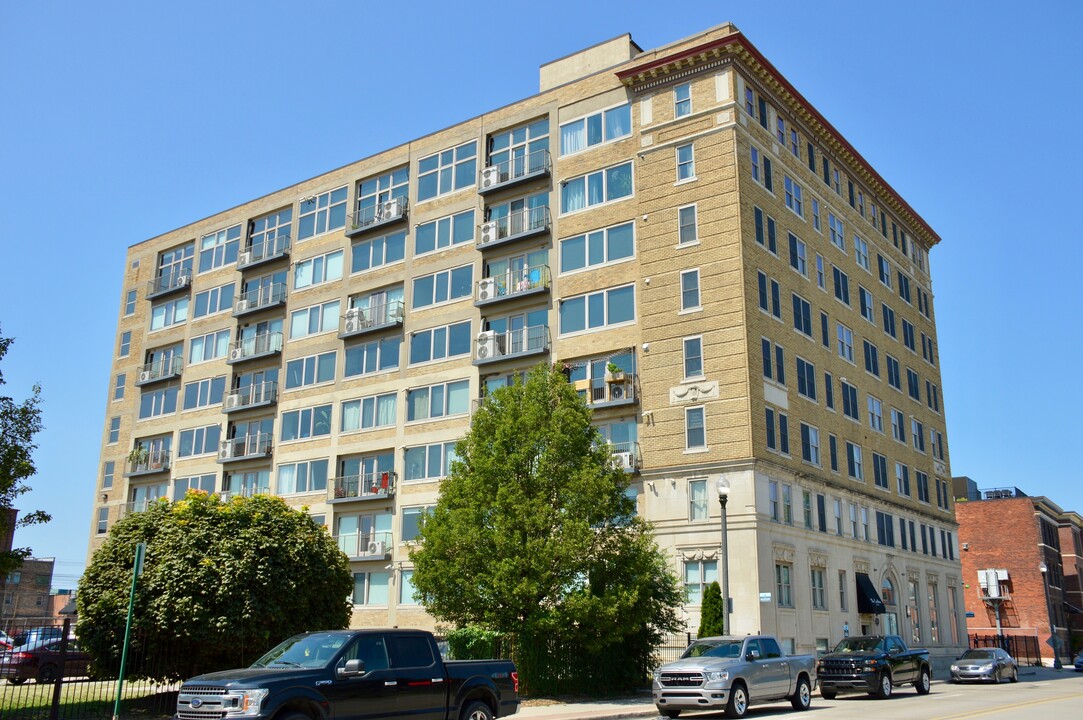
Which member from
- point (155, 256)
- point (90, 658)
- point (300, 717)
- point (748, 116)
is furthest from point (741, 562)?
point (155, 256)

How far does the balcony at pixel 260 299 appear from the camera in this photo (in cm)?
5497

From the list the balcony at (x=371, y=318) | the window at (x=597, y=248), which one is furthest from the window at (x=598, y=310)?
the balcony at (x=371, y=318)

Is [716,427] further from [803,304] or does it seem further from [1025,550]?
[1025,550]

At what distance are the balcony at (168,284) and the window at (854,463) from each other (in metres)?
40.6

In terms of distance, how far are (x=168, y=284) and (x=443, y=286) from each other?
23.8 metres

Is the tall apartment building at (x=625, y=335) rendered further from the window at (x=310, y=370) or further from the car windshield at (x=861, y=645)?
the car windshield at (x=861, y=645)

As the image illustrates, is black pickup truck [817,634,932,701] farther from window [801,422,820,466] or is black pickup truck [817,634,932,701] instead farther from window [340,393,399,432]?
window [340,393,399,432]

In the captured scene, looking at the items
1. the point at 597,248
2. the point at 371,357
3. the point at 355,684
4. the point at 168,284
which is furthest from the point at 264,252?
the point at 355,684

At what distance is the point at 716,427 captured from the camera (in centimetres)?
3816

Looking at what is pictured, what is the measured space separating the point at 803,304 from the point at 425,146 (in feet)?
70.1

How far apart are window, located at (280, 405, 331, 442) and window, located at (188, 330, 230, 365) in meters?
7.36

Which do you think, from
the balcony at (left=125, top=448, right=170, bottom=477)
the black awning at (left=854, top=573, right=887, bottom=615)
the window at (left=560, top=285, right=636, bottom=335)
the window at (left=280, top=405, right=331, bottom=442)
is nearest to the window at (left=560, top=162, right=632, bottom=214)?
the window at (left=560, top=285, right=636, bottom=335)

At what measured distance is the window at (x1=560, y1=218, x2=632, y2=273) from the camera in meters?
42.2

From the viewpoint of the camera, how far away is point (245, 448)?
54.0 metres
